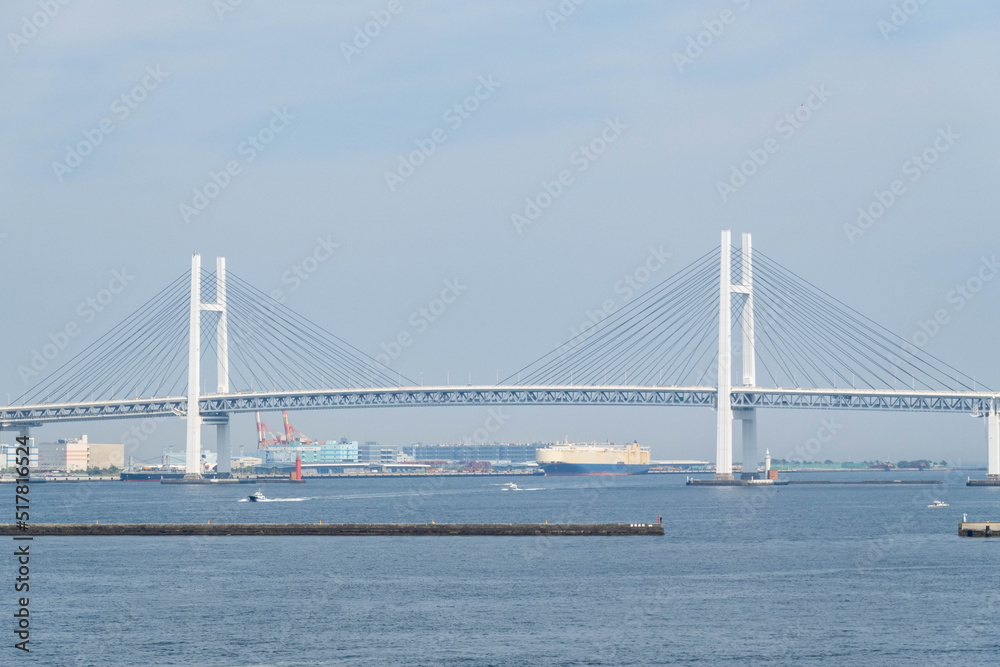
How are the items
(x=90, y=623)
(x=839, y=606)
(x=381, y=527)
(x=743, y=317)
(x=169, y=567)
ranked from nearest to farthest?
(x=90, y=623) < (x=839, y=606) < (x=169, y=567) < (x=381, y=527) < (x=743, y=317)

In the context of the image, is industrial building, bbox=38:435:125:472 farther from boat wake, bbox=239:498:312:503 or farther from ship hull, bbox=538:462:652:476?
boat wake, bbox=239:498:312:503

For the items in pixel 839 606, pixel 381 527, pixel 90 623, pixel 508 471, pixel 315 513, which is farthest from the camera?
pixel 508 471

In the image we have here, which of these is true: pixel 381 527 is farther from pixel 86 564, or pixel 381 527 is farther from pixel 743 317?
pixel 743 317

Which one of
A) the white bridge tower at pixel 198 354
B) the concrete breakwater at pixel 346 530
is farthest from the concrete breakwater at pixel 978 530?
the white bridge tower at pixel 198 354

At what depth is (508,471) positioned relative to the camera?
184 meters

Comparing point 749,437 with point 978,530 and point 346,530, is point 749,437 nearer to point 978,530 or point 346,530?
point 978,530

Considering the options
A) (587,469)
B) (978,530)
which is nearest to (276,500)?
(978,530)

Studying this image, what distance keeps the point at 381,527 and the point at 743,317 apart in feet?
123

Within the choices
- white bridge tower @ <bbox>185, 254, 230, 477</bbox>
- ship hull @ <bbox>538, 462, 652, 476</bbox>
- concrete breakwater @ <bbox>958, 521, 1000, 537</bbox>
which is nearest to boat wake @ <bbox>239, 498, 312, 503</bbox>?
white bridge tower @ <bbox>185, 254, 230, 477</bbox>

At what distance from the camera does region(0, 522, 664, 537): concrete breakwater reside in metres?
45.7

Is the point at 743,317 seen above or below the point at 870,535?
above

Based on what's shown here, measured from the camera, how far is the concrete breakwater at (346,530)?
4566 cm

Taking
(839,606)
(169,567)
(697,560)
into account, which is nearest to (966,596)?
(839,606)

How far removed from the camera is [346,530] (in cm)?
4631
